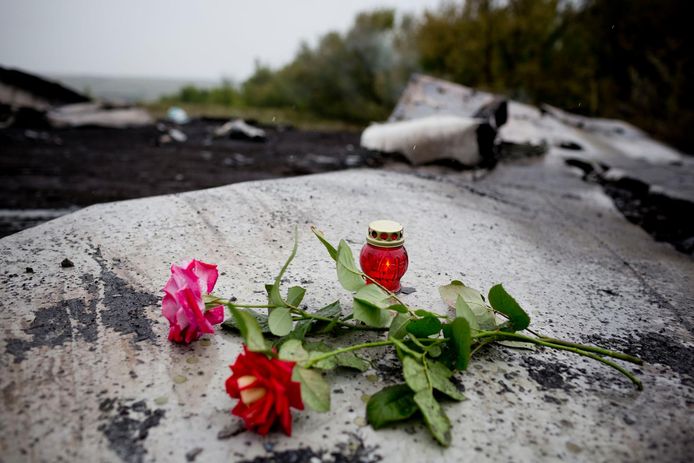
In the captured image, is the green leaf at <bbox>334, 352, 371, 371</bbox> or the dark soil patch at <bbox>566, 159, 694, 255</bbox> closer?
the green leaf at <bbox>334, 352, 371, 371</bbox>

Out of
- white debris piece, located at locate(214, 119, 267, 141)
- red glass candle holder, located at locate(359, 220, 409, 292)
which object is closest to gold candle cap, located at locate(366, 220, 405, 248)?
red glass candle holder, located at locate(359, 220, 409, 292)

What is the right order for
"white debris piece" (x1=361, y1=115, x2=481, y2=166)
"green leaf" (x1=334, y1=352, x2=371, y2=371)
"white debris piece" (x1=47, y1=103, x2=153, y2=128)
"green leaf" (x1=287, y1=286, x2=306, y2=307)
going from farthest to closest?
"white debris piece" (x1=47, y1=103, x2=153, y2=128), "white debris piece" (x1=361, y1=115, x2=481, y2=166), "green leaf" (x1=287, y1=286, x2=306, y2=307), "green leaf" (x1=334, y1=352, x2=371, y2=371)

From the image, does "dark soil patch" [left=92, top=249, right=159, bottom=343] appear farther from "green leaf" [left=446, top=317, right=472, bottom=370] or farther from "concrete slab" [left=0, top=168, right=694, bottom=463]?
"green leaf" [left=446, top=317, right=472, bottom=370]

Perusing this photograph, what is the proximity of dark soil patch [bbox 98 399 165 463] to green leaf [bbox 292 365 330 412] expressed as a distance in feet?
0.96

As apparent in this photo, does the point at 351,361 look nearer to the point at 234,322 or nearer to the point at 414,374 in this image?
the point at 414,374

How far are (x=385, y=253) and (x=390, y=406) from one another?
18.7 inches

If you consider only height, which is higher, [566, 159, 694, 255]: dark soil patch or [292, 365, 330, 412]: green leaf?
[292, 365, 330, 412]: green leaf

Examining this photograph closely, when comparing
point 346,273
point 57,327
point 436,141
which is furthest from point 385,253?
point 436,141

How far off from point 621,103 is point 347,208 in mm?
7808

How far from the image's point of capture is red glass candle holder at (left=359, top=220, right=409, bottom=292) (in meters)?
1.20

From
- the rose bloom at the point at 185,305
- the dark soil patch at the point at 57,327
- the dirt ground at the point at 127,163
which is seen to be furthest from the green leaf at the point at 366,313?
the dirt ground at the point at 127,163

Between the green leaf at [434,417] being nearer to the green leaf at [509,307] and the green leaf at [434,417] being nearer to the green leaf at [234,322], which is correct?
the green leaf at [509,307]

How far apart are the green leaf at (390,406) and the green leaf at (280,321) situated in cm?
24

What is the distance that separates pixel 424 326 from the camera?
38.5 inches
